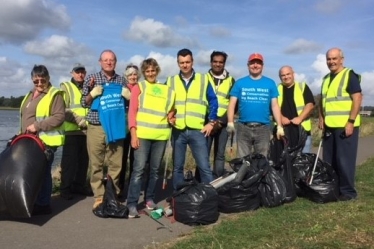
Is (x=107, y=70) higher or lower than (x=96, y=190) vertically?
higher

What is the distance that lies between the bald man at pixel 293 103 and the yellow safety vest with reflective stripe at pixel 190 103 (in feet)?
5.16

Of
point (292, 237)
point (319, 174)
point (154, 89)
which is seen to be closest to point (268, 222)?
point (292, 237)

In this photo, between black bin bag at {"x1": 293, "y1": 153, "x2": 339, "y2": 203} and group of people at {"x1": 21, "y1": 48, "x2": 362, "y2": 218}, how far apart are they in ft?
0.71

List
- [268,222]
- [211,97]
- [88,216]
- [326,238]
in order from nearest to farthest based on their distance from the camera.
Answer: [326,238]
[268,222]
[88,216]
[211,97]

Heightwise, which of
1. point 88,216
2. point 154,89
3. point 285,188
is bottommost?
point 88,216

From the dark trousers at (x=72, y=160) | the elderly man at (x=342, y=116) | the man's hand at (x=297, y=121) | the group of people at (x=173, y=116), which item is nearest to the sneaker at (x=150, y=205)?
the group of people at (x=173, y=116)

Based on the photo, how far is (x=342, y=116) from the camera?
6.25 metres

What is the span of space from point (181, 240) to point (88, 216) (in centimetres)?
161

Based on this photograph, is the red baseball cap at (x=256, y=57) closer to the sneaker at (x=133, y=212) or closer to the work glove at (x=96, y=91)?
the work glove at (x=96, y=91)

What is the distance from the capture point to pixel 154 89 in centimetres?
561

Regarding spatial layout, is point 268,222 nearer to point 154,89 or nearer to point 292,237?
point 292,237

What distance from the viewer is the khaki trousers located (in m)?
5.81

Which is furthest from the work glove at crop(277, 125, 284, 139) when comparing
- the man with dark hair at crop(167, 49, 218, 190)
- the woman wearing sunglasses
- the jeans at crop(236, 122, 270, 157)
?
the woman wearing sunglasses

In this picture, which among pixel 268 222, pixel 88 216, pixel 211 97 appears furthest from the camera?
pixel 211 97
